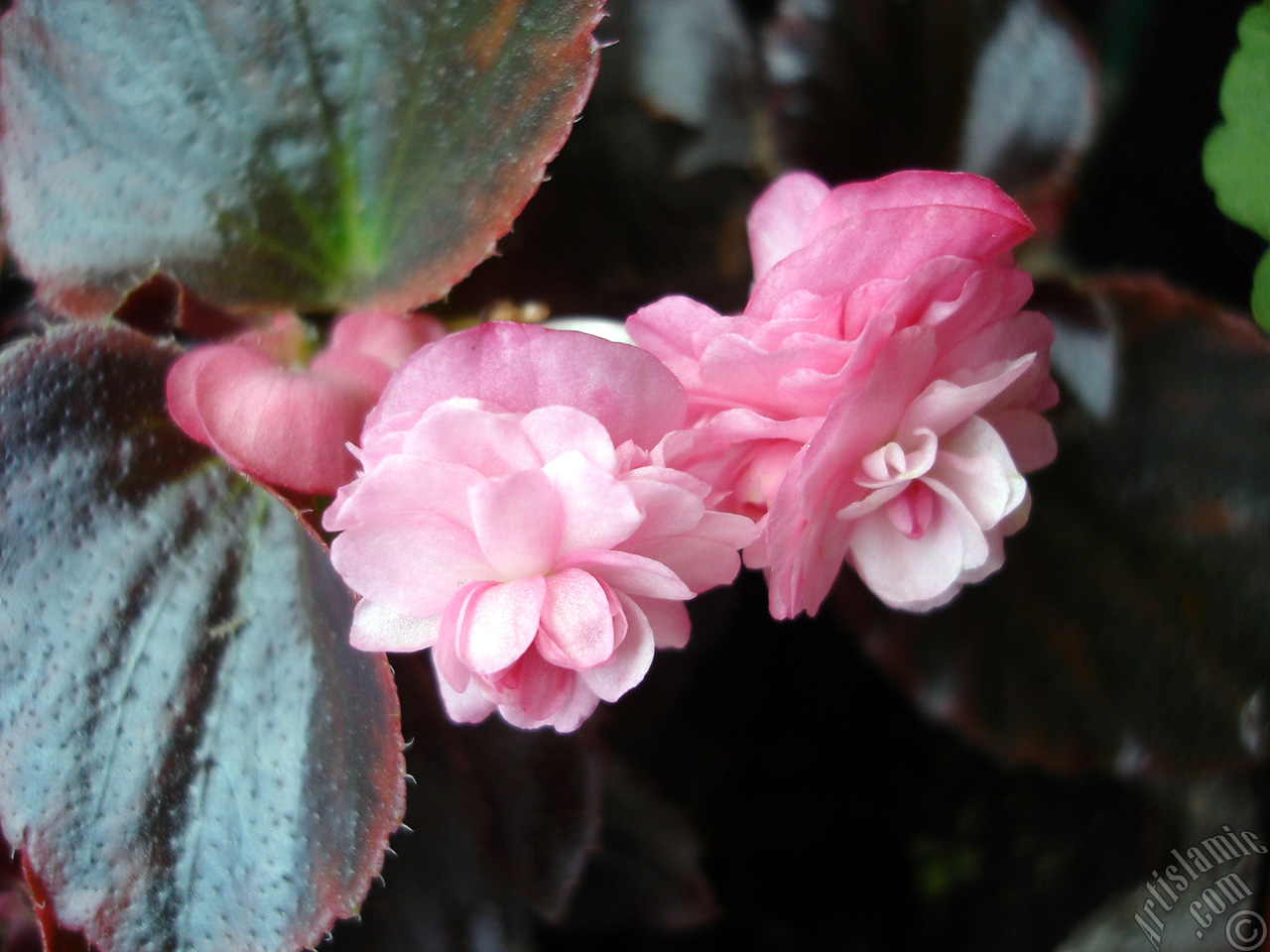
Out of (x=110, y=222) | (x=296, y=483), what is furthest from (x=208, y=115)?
(x=296, y=483)

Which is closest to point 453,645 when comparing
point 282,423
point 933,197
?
point 282,423

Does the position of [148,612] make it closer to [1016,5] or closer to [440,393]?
[440,393]

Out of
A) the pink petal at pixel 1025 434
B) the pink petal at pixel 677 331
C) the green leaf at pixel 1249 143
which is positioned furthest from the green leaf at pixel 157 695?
the green leaf at pixel 1249 143

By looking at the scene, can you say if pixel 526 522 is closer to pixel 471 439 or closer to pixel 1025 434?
pixel 471 439

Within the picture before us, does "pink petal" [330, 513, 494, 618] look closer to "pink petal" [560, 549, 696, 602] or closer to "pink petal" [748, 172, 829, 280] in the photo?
"pink petal" [560, 549, 696, 602]

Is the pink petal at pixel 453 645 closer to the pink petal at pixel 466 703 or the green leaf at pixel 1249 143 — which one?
the pink petal at pixel 466 703

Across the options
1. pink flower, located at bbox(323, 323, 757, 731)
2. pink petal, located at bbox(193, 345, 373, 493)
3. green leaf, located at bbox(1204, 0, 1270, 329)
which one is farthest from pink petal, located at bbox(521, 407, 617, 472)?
green leaf, located at bbox(1204, 0, 1270, 329)
